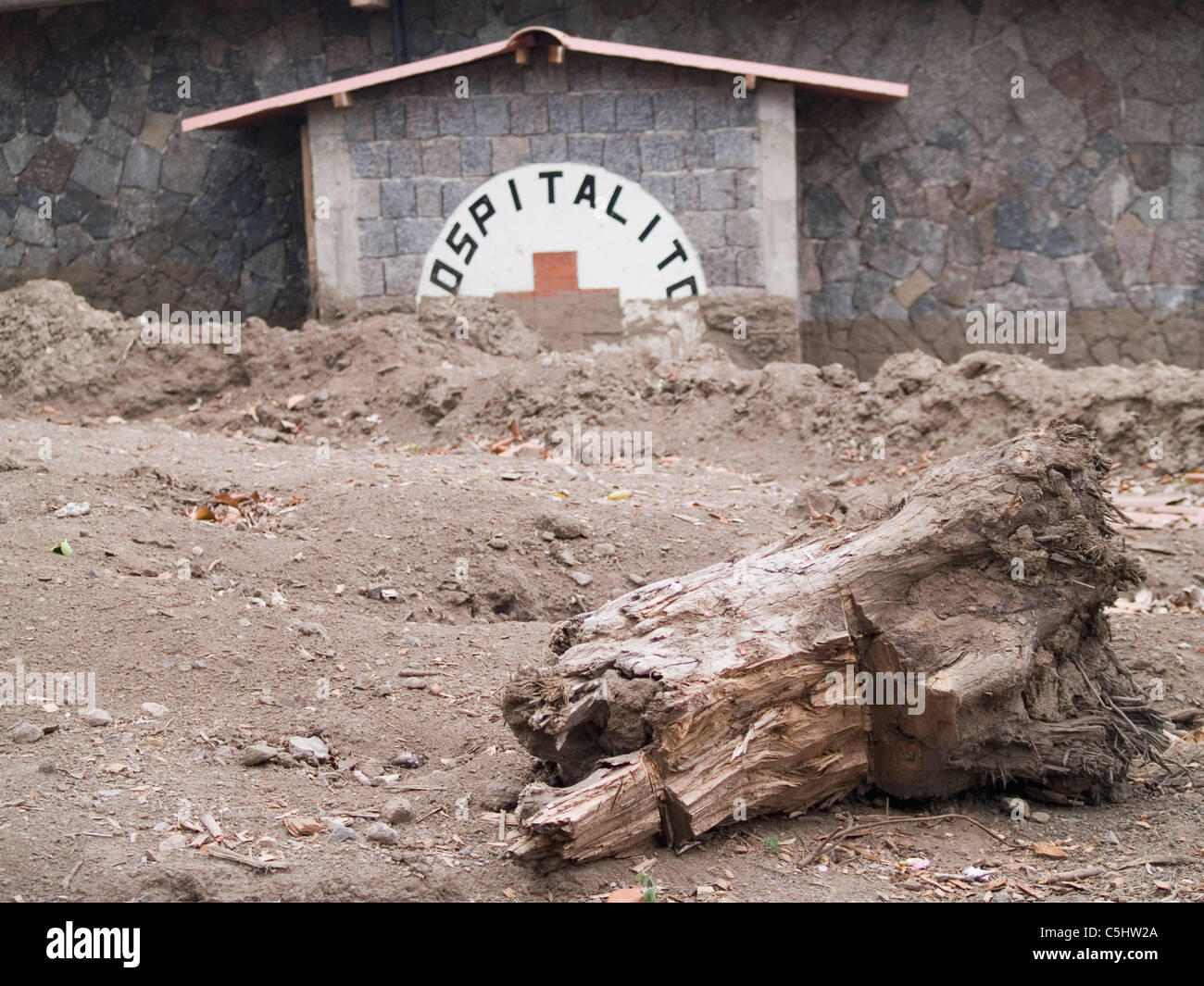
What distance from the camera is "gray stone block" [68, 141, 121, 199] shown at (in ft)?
39.7

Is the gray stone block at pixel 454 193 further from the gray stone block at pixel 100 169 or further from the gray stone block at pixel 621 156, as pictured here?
the gray stone block at pixel 100 169

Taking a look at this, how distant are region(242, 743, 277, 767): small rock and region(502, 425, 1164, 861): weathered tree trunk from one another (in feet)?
2.55

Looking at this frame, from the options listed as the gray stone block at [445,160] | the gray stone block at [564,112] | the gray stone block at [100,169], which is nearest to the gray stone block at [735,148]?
the gray stone block at [564,112]

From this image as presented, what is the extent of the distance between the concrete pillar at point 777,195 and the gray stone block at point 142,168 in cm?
538

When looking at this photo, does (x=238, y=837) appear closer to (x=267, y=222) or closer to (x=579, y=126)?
(x=579, y=126)

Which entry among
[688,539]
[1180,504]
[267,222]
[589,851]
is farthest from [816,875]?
[267,222]

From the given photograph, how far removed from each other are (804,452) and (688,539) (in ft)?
8.19

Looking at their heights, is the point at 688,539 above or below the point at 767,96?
below

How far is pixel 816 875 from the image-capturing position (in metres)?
3.55

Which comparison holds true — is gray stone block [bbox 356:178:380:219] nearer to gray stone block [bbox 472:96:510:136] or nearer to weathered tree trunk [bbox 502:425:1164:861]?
gray stone block [bbox 472:96:510:136]

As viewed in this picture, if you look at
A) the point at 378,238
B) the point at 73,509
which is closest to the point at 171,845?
the point at 73,509

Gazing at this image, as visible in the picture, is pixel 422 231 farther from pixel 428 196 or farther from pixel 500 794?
pixel 500 794

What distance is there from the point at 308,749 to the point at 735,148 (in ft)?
25.1

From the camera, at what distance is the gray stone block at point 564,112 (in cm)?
1070
